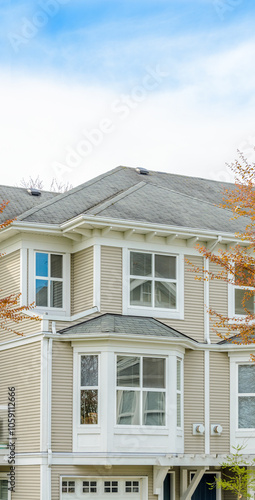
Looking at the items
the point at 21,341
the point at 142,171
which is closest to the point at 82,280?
the point at 21,341

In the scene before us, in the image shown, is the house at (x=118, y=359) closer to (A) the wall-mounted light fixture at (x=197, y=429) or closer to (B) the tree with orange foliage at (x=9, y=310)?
(A) the wall-mounted light fixture at (x=197, y=429)

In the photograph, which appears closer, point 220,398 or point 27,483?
point 27,483

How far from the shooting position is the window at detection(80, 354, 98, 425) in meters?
20.4

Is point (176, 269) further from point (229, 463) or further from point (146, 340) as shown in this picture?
point (229, 463)

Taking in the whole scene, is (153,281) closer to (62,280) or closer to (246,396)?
(62,280)

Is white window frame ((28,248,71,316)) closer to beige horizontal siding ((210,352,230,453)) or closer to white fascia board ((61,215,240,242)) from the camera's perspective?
white fascia board ((61,215,240,242))

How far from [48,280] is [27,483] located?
5145mm

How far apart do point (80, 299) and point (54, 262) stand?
1.24 m

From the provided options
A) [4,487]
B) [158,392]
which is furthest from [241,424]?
[4,487]

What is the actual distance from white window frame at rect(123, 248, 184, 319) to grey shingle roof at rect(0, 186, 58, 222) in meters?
4.99

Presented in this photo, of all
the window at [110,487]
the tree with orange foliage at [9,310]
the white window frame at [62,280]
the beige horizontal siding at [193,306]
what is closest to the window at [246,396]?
the beige horizontal siding at [193,306]

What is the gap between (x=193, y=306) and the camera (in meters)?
22.7

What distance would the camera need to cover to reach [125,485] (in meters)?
20.9

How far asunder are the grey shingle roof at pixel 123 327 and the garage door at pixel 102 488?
11.5 ft
